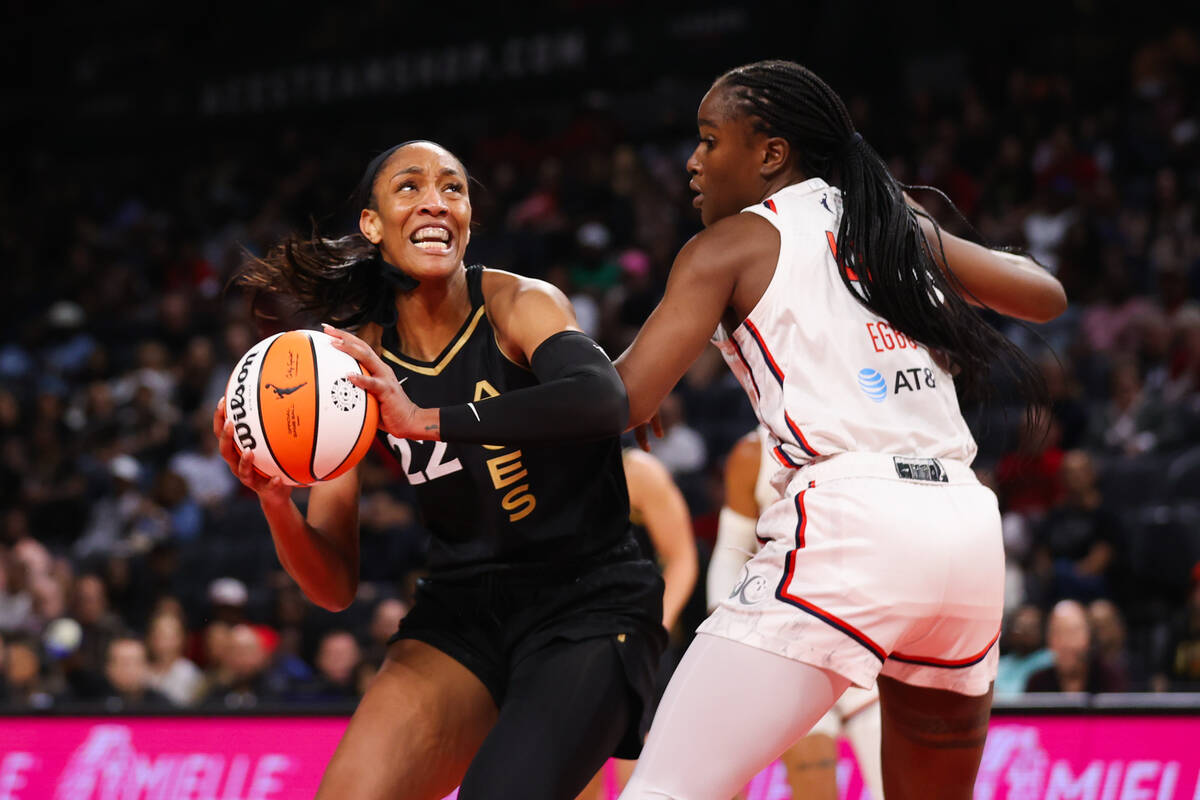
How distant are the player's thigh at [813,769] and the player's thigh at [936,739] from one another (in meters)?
1.39

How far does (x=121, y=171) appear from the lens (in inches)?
649

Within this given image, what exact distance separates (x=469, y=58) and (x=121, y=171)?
4.89 metres

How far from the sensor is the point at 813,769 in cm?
413

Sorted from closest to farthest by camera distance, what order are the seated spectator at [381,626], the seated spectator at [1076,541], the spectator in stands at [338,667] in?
1. the seated spectator at [1076,541]
2. the spectator in stands at [338,667]
3. the seated spectator at [381,626]

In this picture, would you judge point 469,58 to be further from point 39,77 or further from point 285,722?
point 285,722

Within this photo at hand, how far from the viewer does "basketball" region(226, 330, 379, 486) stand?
9.05 feet

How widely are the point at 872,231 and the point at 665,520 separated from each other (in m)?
2.08

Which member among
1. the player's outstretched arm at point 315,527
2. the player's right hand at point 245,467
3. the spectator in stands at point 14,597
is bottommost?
the spectator in stands at point 14,597

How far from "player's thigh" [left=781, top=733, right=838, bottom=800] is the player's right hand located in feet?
6.20

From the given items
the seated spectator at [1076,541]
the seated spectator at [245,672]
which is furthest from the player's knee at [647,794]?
the seated spectator at [245,672]

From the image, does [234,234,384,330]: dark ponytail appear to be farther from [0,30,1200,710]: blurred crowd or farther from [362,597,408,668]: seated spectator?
[362,597,408,668]: seated spectator

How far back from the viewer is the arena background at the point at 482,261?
6.38 meters

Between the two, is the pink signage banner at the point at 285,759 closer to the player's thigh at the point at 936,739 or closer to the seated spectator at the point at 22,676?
the player's thigh at the point at 936,739

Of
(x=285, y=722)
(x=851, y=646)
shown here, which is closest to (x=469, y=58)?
(x=285, y=722)
